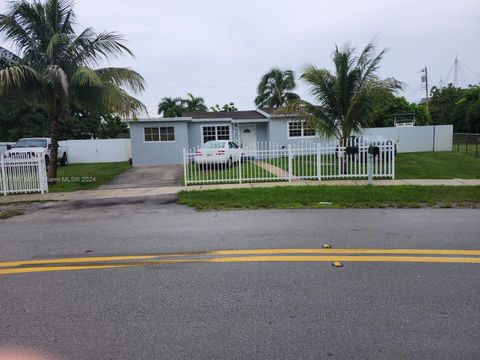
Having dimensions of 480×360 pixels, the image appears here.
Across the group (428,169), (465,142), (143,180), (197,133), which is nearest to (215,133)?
(197,133)

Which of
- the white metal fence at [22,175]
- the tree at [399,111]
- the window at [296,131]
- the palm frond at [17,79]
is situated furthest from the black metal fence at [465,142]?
the palm frond at [17,79]

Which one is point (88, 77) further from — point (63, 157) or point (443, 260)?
point (63, 157)

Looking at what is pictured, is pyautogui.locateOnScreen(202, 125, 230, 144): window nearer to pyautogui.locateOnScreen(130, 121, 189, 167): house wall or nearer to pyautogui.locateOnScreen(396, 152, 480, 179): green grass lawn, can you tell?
pyautogui.locateOnScreen(130, 121, 189, 167): house wall

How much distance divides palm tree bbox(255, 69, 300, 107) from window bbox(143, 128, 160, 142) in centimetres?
1864

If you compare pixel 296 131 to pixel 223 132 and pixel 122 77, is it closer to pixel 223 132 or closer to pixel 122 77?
pixel 223 132

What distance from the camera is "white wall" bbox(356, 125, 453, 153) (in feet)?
86.4

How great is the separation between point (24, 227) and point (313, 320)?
263 inches

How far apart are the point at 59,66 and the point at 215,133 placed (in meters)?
11.0

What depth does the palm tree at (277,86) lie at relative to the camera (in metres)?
38.5

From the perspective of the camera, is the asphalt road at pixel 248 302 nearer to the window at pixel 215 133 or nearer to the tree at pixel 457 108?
the window at pixel 215 133

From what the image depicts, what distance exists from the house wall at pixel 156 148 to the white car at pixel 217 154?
18.2 feet

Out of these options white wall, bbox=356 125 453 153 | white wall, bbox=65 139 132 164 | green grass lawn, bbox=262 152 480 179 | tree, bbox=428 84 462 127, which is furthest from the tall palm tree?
tree, bbox=428 84 462 127

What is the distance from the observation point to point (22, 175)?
511 inches

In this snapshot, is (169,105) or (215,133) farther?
(169,105)
